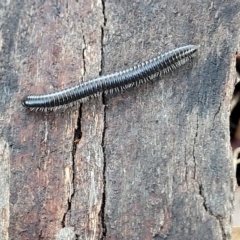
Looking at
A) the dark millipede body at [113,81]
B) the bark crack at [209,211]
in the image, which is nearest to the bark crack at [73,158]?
the dark millipede body at [113,81]

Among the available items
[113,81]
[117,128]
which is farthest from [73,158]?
[113,81]

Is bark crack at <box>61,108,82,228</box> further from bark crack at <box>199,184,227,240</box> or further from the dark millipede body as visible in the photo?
bark crack at <box>199,184,227,240</box>

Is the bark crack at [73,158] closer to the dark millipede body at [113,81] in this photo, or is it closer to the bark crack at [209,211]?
the dark millipede body at [113,81]

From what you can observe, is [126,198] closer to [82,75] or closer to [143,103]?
[143,103]

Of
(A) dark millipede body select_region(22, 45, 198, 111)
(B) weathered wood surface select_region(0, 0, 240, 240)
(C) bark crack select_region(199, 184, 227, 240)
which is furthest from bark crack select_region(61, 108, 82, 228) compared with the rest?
(C) bark crack select_region(199, 184, 227, 240)

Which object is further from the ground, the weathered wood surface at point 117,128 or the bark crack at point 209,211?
the weathered wood surface at point 117,128
